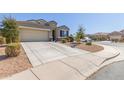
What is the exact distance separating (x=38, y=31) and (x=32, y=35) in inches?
58.2

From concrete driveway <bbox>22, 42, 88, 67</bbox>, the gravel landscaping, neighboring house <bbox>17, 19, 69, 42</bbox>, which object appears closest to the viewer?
the gravel landscaping

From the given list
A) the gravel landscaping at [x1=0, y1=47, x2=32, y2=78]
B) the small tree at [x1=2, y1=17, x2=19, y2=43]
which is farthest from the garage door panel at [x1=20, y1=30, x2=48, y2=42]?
the gravel landscaping at [x1=0, y1=47, x2=32, y2=78]

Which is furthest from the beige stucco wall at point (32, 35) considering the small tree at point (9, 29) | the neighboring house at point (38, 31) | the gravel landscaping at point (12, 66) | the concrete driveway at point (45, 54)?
the gravel landscaping at point (12, 66)

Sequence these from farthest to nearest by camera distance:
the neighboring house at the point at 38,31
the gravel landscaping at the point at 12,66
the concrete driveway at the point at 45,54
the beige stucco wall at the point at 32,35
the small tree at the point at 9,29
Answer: the neighboring house at the point at 38,31 < the beige stucco wall at the point at 32,35 < the small tree at the point at 9,29 < the concrete driveway at the point at 45,54 < the gravel landscaping at the point at 12,66

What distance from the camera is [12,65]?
249 inches

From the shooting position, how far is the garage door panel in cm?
1761

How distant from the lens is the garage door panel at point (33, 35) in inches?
693

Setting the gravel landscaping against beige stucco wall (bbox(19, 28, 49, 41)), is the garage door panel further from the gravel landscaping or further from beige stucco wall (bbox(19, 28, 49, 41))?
the gravel landscaping

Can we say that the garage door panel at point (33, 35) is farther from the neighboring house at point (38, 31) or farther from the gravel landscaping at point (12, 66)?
the gravel landscaping at point (12, 66)

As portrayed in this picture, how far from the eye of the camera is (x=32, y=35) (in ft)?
61.4

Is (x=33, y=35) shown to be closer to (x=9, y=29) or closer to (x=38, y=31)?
(x=38, y=31)

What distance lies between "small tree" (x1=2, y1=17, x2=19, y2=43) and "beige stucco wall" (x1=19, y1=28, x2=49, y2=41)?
151 inches
